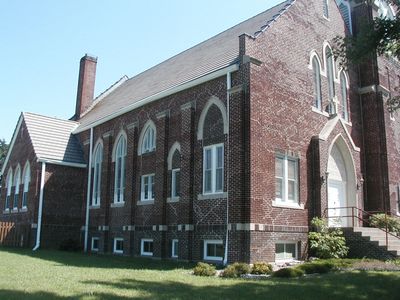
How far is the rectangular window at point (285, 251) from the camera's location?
56.5 feet

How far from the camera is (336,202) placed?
824 inches

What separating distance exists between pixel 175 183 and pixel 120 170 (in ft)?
17.8

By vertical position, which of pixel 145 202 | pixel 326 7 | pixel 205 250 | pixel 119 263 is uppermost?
pixel 326 7

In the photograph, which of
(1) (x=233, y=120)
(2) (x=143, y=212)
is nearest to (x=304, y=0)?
(1) (x=233, y=120)

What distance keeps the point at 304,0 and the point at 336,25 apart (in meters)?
3.18

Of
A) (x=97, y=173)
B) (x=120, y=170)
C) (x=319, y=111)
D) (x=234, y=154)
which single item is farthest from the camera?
(x=97, y=173)

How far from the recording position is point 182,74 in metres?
22.6

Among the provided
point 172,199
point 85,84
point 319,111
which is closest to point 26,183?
point 85,84

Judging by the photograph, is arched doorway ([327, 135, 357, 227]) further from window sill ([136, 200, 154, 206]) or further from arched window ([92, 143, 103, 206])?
arched window ([92, 143, 103, 206])

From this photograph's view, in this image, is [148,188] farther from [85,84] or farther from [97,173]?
[85,84]

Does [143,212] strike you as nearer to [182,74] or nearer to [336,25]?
[182,74]

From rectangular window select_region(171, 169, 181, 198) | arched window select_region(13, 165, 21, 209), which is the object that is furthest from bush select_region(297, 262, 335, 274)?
arched window select_region(13, 165, 21, 209)

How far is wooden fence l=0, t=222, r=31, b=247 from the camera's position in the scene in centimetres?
2663

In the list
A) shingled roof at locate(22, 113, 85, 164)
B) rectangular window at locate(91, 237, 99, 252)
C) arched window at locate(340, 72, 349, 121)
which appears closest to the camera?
arched window at locate(340, 72, 349, 121)
